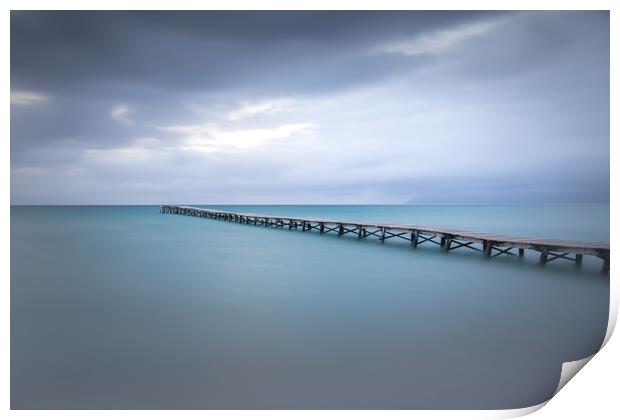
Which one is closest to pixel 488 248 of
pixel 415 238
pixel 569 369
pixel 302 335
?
pixel 415 238

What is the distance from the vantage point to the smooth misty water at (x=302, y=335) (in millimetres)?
3021

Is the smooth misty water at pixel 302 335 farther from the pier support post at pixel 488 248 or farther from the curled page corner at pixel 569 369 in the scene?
the pier support post at pixel 488 248

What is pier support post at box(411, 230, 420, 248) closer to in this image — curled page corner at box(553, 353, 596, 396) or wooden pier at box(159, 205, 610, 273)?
wooden pier at box(159, 205, 610, 273)

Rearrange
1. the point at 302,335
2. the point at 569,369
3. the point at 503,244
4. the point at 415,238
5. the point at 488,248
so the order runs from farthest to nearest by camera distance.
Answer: the point at 415,238 → the point at 488,248 → the point at 503,244 → the point at 302,335 → the point at 569,369

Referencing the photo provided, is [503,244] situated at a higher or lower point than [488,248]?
higher

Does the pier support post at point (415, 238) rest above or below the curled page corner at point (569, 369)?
above

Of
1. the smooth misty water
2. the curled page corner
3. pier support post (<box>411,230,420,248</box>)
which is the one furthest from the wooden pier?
the curled page corner

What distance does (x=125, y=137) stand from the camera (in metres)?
8.40

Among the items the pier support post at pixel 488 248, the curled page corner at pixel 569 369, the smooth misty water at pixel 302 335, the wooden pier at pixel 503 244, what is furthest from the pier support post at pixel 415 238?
the curled page corner at pixel 569 369

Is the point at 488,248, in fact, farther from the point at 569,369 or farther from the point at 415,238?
the point at 569,369

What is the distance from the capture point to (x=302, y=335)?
3994 millimetres

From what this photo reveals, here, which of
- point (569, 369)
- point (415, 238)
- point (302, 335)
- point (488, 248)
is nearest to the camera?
point (569, 369)
